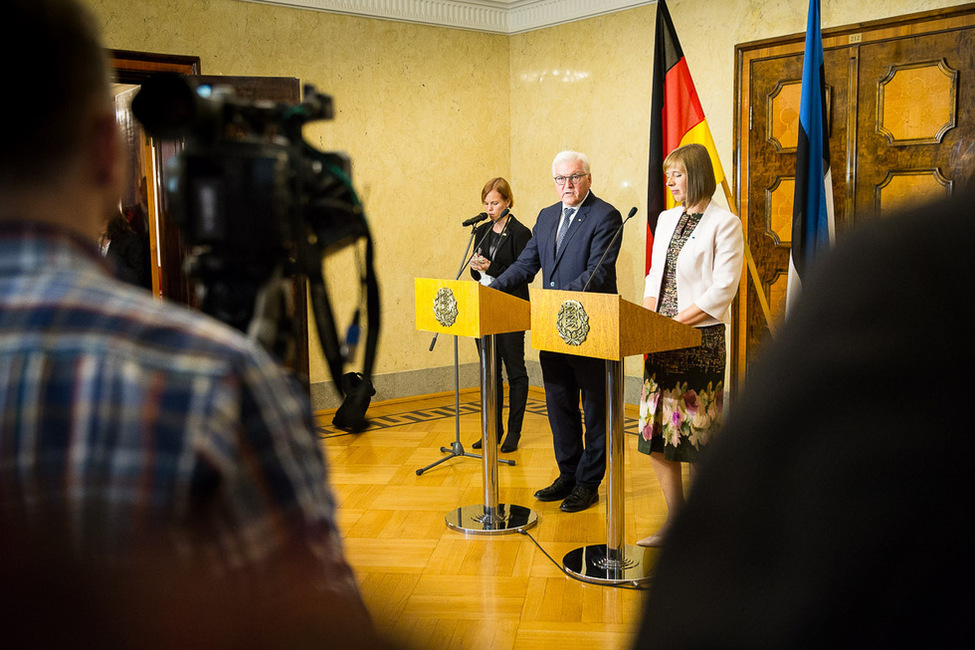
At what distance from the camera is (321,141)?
6109 millimetres

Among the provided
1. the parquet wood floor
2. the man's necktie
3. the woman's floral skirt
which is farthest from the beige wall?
the woman's floral skirt

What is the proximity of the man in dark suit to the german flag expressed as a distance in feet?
1.69

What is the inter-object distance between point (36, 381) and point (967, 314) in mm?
475

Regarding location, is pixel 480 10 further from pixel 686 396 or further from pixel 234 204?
pixel 234 204

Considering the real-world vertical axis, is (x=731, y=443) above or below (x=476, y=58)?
below

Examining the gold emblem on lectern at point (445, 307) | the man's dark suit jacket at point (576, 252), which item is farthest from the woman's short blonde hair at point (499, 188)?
the gold emblem on lectern at point (445, 307)

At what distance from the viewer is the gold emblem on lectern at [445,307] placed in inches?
142

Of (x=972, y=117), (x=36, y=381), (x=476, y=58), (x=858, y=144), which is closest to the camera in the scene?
(x=36, y=381)

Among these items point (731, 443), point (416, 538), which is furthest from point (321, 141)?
point (731, 443)

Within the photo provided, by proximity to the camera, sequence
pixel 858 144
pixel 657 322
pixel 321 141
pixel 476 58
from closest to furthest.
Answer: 1. pixel 657 322
2. pixel 858 144
3. pixel 321 141
4. pixel 476 58

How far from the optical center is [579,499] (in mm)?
4012

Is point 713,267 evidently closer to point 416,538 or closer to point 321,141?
point 416,538

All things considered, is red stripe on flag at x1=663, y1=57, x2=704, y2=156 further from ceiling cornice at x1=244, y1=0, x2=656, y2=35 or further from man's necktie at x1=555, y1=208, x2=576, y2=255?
ceiling cornice at x1=244, y1=0, x2=656, y2=35

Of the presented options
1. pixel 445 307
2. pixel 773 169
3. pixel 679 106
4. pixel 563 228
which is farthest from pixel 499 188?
pixel 773 169
